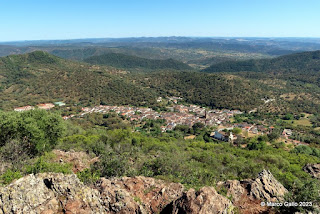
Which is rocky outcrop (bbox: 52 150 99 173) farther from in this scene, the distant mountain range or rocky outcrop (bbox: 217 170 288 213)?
the distant mountain range

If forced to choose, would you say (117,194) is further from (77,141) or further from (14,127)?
(77,141)

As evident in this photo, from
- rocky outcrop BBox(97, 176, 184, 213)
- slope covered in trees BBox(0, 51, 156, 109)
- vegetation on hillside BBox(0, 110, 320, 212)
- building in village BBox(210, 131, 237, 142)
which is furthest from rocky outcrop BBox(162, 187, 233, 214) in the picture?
slope covered in trees BBox(0, 51, 156, 109)

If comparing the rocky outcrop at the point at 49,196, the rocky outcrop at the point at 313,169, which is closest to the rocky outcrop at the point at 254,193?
the rocky outcrop at the point at 49,196

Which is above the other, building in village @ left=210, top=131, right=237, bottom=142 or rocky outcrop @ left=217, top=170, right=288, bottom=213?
rocky outcrop @ left=217, top=170, right=288, bottom=213

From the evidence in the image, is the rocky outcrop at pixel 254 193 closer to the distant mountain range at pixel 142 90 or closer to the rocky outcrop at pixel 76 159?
the rocky outcrop at pixel 76 159

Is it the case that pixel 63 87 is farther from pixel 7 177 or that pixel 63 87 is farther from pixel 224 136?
pixel 7 177

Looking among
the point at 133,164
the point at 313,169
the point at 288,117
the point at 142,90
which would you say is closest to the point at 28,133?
the point at 133,164

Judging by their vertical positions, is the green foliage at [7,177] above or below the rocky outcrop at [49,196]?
below
